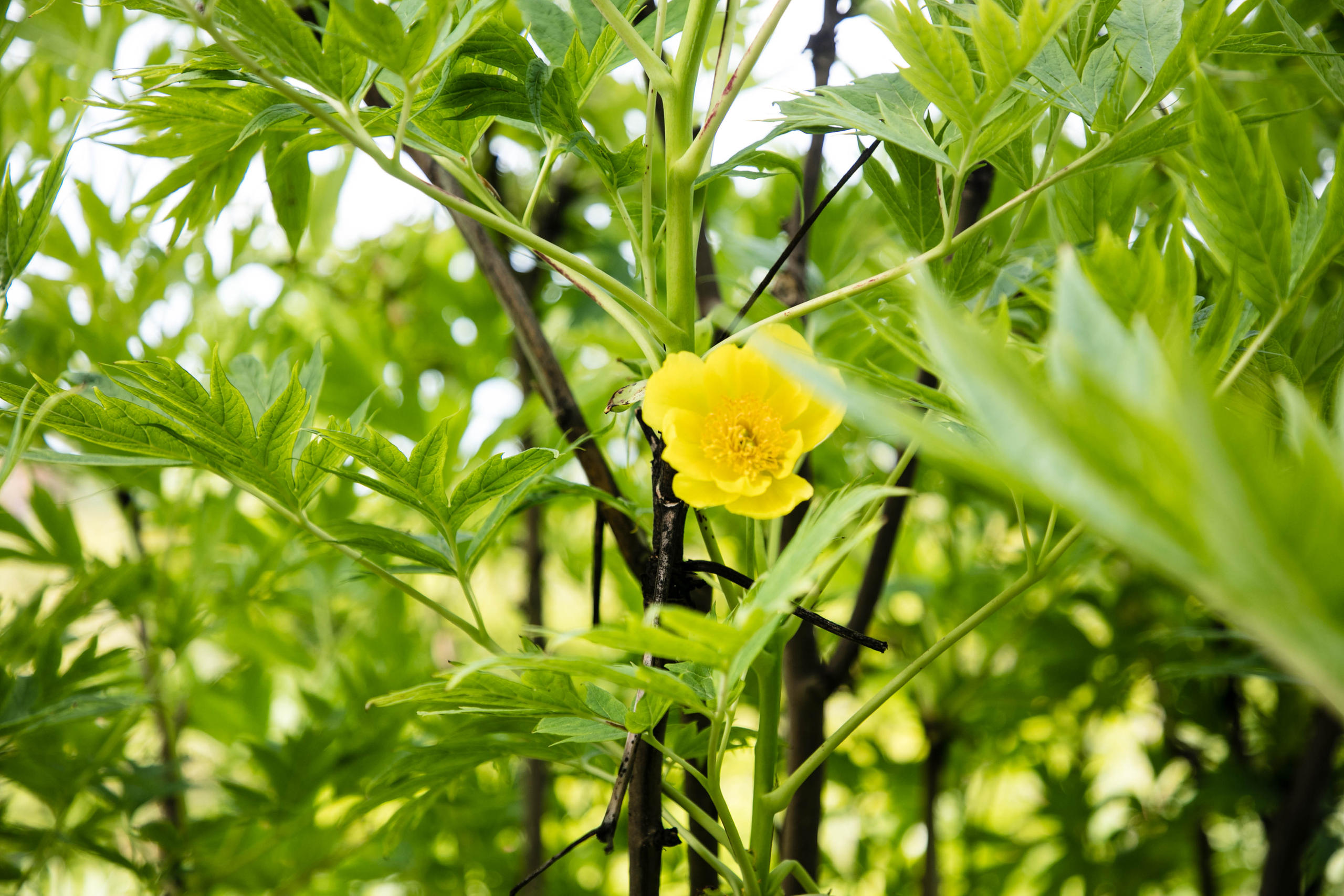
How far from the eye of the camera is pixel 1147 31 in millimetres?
293

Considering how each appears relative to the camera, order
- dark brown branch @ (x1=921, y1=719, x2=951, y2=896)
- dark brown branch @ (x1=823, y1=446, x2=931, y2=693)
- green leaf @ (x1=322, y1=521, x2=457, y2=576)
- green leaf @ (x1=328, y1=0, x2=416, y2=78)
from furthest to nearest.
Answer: dark brown branch @ (x1=921, y1=719, x2=951, y2=896)
dark brown branch @ (x1=823, y1=446, x2=931, y2=693)
green leaf @ (x1=322, y1=521, x2=457, y2=576)
green leaf @ (x1=328, y1=0, x2=416, y2=78)

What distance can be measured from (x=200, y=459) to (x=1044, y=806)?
757 mm

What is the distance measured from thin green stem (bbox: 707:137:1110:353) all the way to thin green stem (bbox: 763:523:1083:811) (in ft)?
0.31

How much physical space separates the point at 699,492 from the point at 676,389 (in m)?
0.03

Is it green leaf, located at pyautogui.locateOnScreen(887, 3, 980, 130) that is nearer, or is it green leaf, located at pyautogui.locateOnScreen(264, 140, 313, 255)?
green leaf, located at pyautogui.locateOnScreen(887, 3, 980, 130)

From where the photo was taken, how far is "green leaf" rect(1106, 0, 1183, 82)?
0.95ft

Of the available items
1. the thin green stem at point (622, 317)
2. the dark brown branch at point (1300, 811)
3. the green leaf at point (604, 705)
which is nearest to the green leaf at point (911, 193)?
the thin green stem at point (622, 317)

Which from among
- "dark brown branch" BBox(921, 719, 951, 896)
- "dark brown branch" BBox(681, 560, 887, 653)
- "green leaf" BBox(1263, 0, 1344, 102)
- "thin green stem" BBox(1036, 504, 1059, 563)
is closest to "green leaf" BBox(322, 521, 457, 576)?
"dark brown branch" BBox(681, 560, 887, 653)

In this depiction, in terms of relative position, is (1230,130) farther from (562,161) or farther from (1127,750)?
(1127,750)

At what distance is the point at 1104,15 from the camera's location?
0.94 ft

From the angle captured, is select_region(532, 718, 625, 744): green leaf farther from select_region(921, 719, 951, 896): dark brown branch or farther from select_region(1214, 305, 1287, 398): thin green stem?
select_region(921, 719, 951, 896): dark brown branch

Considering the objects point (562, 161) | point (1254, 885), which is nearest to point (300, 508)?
point (562, 161)

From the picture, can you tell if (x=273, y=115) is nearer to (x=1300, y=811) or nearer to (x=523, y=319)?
(x=523, y=319)

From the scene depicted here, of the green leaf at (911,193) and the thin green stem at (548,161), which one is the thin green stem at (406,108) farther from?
the green leaf at (911,193)
